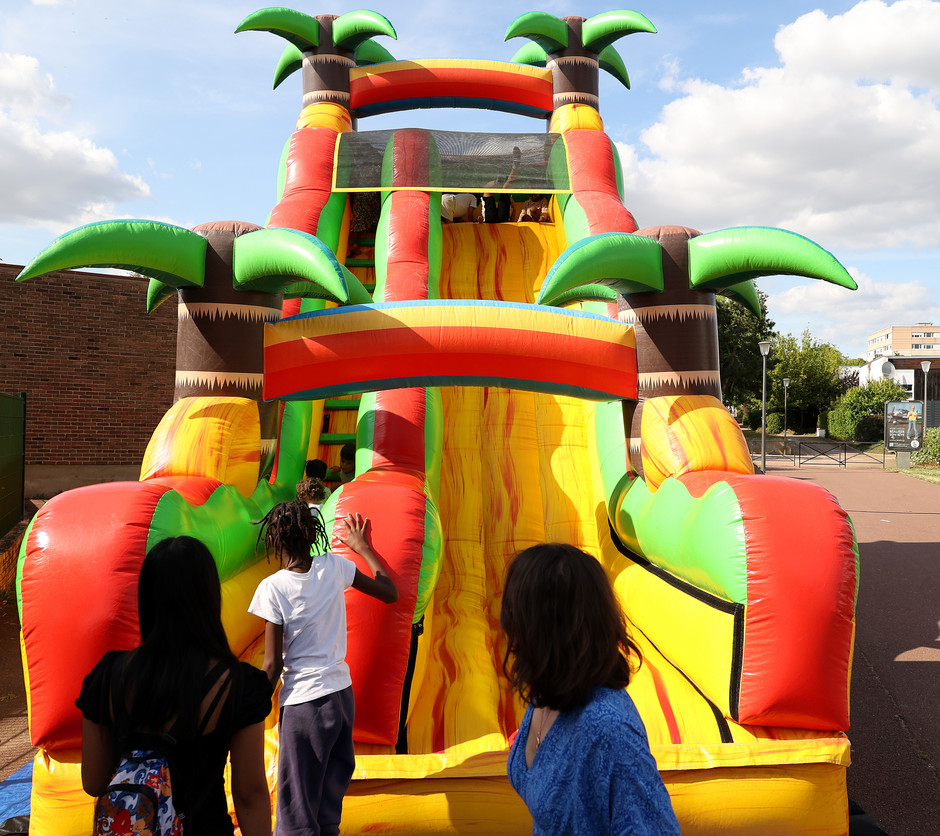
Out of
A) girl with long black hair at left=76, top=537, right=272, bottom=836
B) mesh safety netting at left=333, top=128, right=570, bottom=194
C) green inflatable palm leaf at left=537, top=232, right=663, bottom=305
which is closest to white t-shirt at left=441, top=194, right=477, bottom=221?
mesh safety netting at left=333, top=128, right=570, bottom=194

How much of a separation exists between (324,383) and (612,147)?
407cm

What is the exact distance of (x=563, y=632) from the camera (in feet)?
3.97

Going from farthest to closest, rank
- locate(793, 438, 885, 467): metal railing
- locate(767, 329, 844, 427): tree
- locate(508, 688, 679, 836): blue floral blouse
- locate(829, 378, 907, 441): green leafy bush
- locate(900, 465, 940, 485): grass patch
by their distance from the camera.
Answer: locate(767, 329, 844, 427): tree < locate(829, 378, 907, 441): green leafy bush < locate(793, 438, 885, 467): metal railing < locate(900, 465, 940, 485): grass patch < locate(508, 688, 679, 836): blue floral blouse

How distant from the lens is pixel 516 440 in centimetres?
499

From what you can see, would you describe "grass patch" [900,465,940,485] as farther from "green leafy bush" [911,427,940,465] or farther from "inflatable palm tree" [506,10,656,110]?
"inflatable palm tree" [506,10,656,110]

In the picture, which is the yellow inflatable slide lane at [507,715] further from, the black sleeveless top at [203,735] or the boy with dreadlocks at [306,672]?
the black sleeveless top at [203,735]

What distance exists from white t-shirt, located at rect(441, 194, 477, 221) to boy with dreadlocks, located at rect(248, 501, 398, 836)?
5.16 meters

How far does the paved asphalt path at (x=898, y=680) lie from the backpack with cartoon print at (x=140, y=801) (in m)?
2.93

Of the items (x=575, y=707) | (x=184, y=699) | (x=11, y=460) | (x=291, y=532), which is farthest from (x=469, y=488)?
(x=11, y=460)

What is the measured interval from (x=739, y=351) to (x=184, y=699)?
27216 mm

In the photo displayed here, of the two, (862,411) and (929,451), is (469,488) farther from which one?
(862,411)

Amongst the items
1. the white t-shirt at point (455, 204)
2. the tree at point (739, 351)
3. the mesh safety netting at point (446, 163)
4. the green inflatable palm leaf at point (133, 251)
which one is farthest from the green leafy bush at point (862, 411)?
the green inflatable palm leaf at point (133, 251)

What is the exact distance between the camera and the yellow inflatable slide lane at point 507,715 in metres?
Answer: 2.56

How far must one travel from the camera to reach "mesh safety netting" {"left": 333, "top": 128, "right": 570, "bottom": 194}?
19.2 feet
